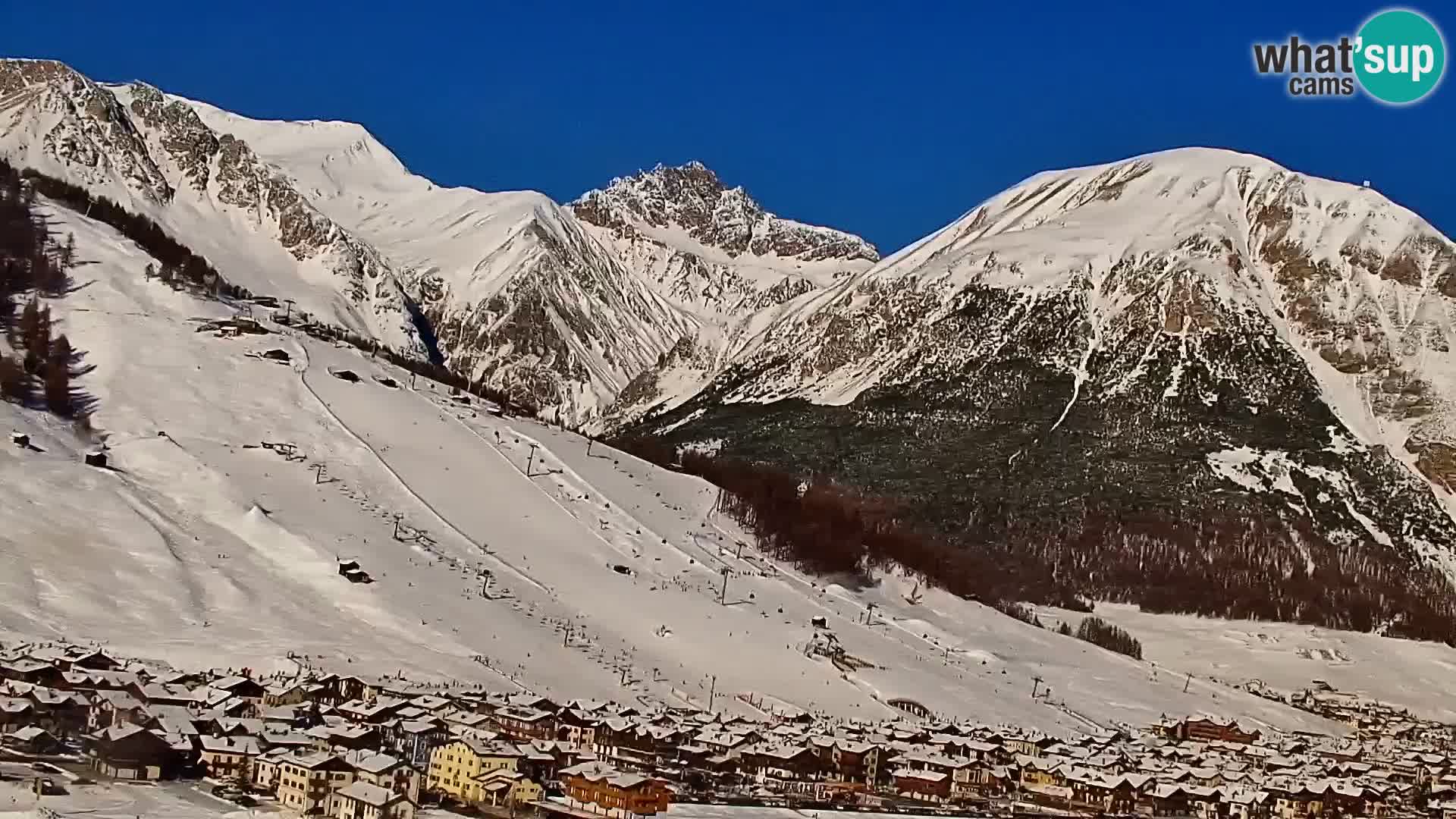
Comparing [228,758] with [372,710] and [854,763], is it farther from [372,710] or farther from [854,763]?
[854,763]

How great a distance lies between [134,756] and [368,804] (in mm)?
7104

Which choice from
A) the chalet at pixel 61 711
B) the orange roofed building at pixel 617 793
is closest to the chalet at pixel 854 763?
the orange roofed building at pixel 617 793

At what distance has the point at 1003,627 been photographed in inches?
4252

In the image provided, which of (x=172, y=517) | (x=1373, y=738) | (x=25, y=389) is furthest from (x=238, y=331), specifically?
(x=1373, y=738)

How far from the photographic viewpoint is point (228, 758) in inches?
1909

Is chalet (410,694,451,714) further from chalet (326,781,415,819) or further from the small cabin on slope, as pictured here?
the small cabin on slope

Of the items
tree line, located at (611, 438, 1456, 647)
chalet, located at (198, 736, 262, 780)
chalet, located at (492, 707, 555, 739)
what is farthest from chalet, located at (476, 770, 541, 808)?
tree line, located at (611, 438, 1456, 647)

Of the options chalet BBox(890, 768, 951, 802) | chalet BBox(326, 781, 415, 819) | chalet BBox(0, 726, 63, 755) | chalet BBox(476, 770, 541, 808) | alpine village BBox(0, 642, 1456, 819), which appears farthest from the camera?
chalet BBox(890, 768, 951, 802)

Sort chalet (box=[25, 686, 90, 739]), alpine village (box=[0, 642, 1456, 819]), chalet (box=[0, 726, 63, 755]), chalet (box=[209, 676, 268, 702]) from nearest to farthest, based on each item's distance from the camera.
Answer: chalet (box=[0, 726, 63, 755]) → alpine village (box=[0, 642, 1456, 819]) → chalet (box=[25, 686, 90, 739]) → chalet (box=[209, 676, 268, 702])

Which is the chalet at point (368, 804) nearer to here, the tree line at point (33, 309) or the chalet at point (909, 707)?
the chalet at point (909, 707)

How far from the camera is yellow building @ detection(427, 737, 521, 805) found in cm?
4922

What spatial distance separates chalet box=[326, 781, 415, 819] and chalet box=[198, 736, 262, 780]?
16.0 feet

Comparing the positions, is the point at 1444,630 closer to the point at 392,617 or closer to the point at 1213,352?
the point at 1213,352

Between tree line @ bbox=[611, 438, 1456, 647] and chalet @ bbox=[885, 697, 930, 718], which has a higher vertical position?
tree line @ bbox=[611, 438, 1456, 647]
